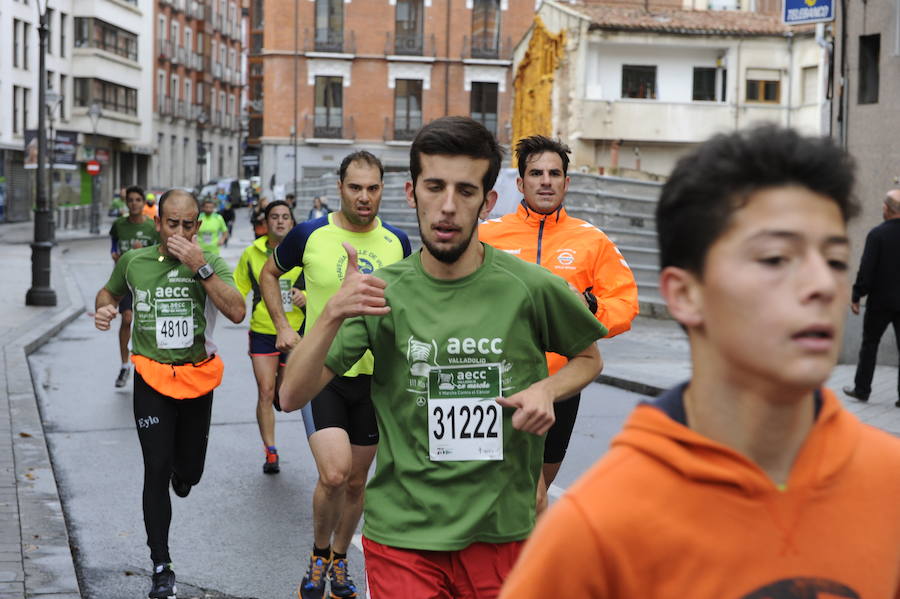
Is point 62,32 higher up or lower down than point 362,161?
higher up

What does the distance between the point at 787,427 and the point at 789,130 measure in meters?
0.40

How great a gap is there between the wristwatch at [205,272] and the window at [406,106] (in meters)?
59.7

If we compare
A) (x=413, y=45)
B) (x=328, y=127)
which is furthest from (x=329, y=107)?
(x=413, y=45)

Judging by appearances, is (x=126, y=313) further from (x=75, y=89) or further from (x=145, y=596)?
(x=75, y=89)

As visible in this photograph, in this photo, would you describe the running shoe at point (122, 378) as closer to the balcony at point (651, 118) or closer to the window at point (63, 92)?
the balcony at point (651, 118)

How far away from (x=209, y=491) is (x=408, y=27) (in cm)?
5950

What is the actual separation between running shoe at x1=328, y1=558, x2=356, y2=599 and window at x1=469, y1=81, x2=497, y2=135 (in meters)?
61.2

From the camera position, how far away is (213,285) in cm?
634

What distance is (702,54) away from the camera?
49.3m

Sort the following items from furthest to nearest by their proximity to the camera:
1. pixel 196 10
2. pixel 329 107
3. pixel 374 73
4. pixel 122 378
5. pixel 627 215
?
pixel 196 10 < pixel 374 73 < pixel 329 107 < pixel 627 215 < pixel 122 378

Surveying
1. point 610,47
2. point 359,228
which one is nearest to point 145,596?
point 359,228

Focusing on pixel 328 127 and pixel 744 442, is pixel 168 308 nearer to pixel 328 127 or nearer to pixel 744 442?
pixel 744 442

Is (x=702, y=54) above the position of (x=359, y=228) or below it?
above

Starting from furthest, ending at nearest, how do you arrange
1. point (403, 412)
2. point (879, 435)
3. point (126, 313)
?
point (126, 313) → point (403, 412) → point (879, 435)
